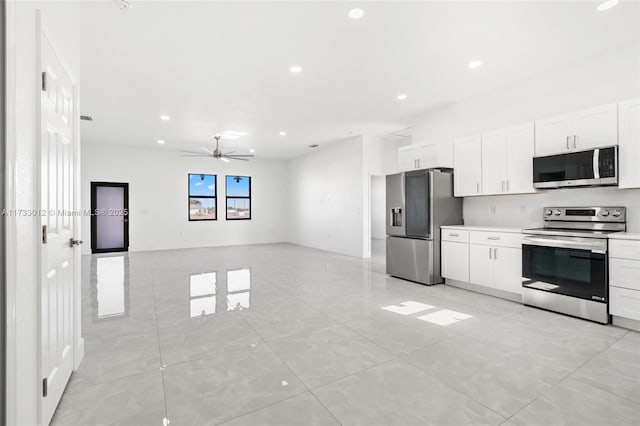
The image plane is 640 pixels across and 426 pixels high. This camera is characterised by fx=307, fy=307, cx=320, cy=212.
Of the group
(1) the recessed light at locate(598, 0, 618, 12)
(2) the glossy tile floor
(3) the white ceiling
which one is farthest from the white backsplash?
(1) the recessed light at locate(598, 0, 618, 12)

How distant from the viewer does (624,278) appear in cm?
294

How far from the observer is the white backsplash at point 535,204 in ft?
10.8

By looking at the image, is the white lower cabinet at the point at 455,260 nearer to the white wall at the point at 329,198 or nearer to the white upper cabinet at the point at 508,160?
the white upper cabinet at the point at 508,160

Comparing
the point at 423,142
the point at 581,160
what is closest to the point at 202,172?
the point at 423,142

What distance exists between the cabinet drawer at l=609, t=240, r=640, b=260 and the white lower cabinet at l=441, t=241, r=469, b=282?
1.57 meters

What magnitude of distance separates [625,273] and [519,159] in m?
1.71

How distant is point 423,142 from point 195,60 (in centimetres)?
381

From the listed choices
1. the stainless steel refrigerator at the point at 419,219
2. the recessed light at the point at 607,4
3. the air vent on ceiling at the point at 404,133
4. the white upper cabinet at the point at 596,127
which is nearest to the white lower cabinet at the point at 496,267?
the stainless steel refrigerator at the point at 419,219

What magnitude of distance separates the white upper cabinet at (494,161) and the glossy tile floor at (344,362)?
1530 millimetres

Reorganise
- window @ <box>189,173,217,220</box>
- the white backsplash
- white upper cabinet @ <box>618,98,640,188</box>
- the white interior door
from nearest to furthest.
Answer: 1. the white interior door
2. white upper cabinet @ <box>618,98,640,188</box>
3. the white backsplash
4. window @ <box>189,173,217,220</box>

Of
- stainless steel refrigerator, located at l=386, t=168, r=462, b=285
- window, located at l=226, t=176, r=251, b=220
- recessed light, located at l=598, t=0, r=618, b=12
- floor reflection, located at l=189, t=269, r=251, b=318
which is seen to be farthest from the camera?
window, located at l=226, t=176, r=251, b=220

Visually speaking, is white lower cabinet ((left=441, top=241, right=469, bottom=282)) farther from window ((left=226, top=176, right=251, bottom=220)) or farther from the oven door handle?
window ((left=226, top=176, right=251, bottom=220))

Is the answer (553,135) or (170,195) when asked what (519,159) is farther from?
(170,195)

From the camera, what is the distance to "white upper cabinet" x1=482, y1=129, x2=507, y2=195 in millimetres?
4206
